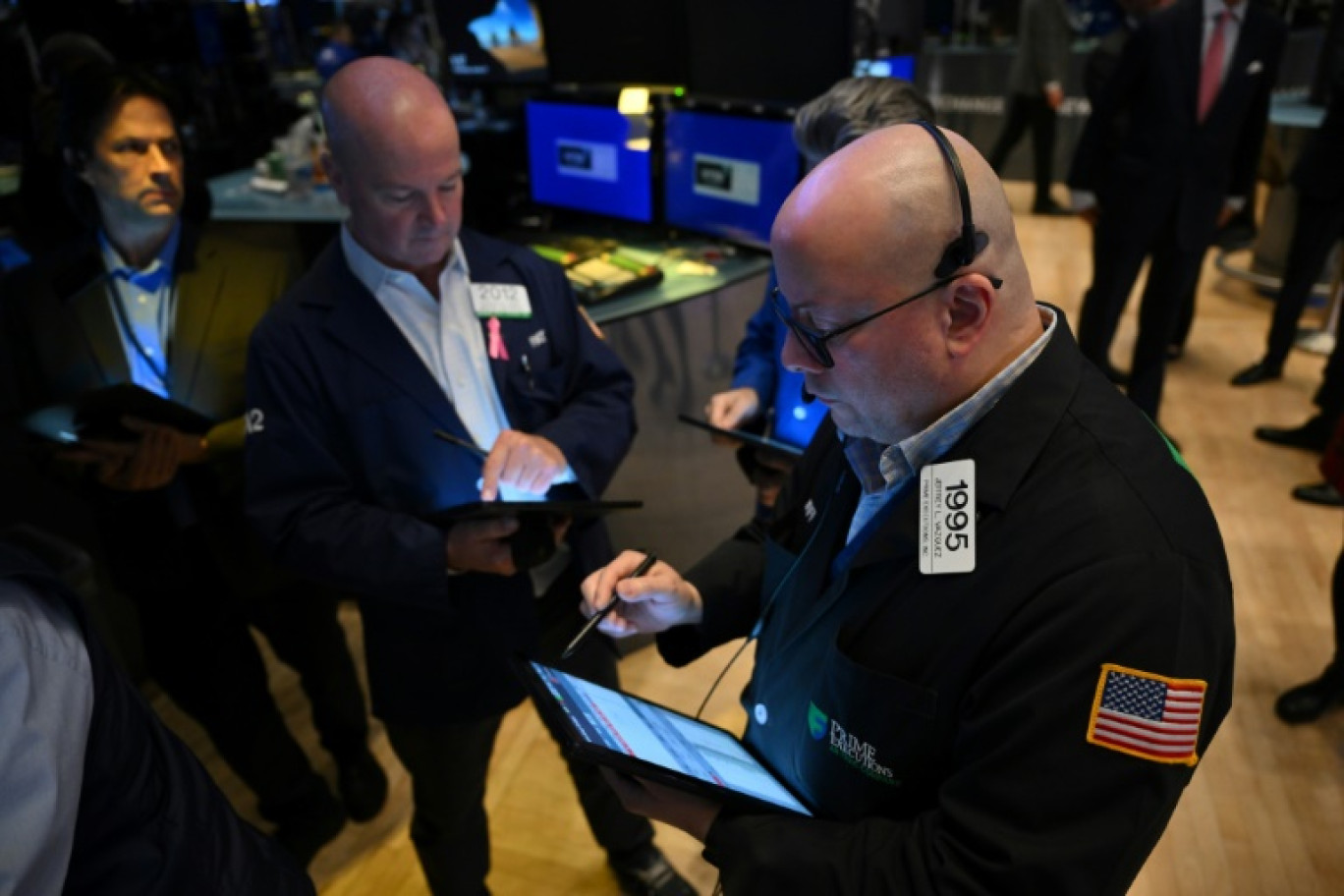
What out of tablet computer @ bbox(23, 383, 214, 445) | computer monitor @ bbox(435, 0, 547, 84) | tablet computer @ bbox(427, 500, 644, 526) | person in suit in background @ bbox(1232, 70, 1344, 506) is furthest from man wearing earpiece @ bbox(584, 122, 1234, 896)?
person in suit in background @ bbox(1232, 70, 1344, 506)

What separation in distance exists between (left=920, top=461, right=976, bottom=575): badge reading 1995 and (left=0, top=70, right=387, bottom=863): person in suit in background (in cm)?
162

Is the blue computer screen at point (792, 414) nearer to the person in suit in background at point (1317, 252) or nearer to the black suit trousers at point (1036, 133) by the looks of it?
the person in suit in background at point (1317, 252)

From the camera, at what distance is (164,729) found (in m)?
1.04

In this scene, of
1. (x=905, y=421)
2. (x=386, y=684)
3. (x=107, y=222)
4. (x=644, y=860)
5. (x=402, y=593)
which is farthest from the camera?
(x=644, y=860)

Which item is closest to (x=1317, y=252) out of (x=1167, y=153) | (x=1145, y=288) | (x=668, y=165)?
(x=1145, y=288)

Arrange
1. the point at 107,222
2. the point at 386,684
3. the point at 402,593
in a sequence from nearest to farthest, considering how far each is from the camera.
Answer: the point at 402,593 → the point at 386,684 → the point at 107,222

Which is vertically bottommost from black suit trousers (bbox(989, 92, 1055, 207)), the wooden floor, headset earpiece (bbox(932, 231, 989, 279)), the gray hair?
the wooden floor

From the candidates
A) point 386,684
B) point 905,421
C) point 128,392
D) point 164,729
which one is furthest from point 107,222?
point 905,421

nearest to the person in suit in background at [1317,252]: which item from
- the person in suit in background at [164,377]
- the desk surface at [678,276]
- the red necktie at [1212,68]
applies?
the red necktie at [1212,68]

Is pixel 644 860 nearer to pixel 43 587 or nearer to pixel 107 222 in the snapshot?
pixel 43 587

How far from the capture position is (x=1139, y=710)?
784 mm

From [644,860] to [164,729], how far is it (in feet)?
4.49

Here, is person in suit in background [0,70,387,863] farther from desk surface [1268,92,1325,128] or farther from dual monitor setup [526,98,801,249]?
desk surface [1268,92,1325,128]

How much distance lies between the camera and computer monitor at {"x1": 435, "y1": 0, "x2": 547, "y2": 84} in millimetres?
3258
